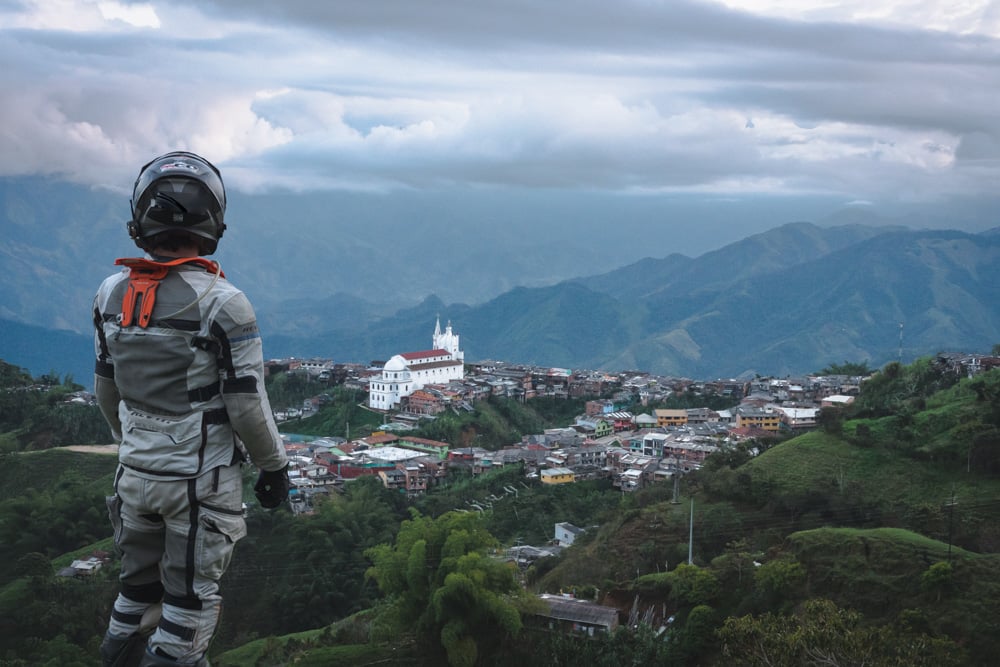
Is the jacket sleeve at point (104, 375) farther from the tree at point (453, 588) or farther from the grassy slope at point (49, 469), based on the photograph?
the grassy slope at point (49, 469)

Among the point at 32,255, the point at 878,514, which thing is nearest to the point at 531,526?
the point at 878,514

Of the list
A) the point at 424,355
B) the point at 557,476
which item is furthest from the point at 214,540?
the point at 424,355

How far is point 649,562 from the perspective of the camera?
53.4 feet

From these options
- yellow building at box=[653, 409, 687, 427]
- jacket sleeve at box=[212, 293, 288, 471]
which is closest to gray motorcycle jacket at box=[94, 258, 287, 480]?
jacket sleeve at box=[212, 293, 288, 471]

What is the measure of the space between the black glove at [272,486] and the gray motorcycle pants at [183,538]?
3.6 inches

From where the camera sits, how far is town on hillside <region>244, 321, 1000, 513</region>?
31531mm

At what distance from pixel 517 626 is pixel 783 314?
158647mm

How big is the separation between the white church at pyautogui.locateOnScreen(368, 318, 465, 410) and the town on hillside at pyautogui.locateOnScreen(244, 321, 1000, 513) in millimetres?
Answer: 59

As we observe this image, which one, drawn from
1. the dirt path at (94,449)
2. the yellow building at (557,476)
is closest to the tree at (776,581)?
the yellow building at (557,476)

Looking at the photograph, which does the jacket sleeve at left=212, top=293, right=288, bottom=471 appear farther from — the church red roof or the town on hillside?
the church red roof

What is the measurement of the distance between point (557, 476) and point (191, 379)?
94.0ft

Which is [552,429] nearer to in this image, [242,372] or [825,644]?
[825,644]

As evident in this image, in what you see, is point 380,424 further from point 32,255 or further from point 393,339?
point 32,255

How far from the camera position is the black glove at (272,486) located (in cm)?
326
